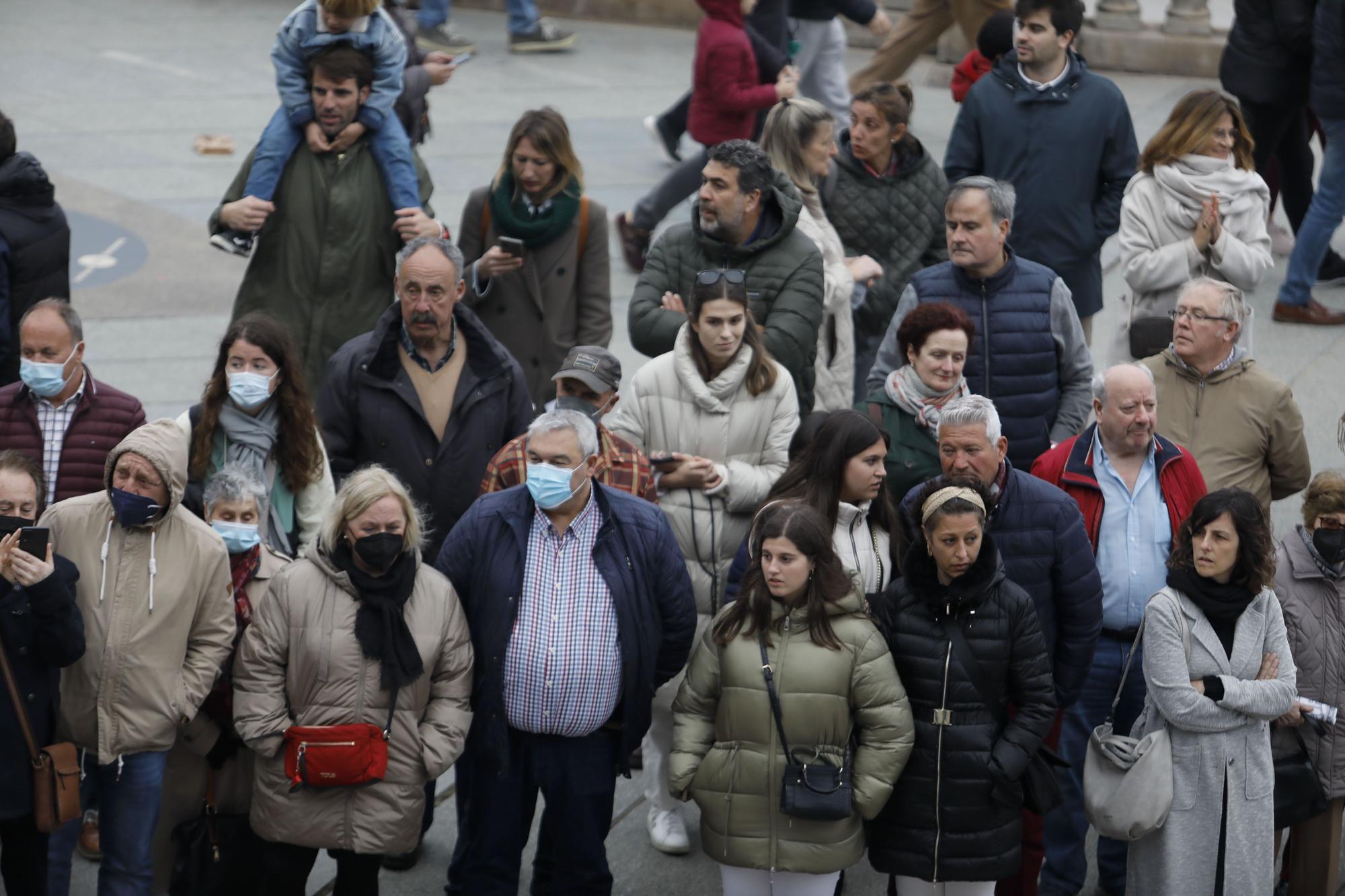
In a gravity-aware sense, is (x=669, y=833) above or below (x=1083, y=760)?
below

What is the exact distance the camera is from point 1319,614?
5.96 metres

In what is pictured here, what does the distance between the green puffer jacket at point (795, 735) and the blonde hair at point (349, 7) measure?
3133 millimetres

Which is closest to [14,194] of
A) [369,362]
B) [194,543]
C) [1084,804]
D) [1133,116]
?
[369,362]

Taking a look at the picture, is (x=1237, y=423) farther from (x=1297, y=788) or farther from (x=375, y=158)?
(x=375, y=158)

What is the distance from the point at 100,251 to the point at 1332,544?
8.64 meters

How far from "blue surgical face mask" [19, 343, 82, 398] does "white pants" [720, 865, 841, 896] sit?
2.79 metres

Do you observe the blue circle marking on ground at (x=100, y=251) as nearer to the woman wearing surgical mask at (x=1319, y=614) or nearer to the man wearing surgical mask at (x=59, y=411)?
the man wearing surgical mask at (x=59, y=411)

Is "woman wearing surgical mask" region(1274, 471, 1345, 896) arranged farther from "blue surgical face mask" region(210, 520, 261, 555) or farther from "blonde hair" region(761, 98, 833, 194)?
"blue surgical face mask" region(210, 520, 261, 555)

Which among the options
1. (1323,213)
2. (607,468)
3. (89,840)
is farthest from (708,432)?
(1323,213)

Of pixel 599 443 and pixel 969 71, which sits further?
pixel 969 71

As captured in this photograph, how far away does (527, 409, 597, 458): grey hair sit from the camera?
219 inches

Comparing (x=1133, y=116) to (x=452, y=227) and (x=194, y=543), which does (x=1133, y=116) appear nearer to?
(x=452, y=227)

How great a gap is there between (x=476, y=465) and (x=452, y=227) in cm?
607

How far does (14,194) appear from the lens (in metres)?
7.16
